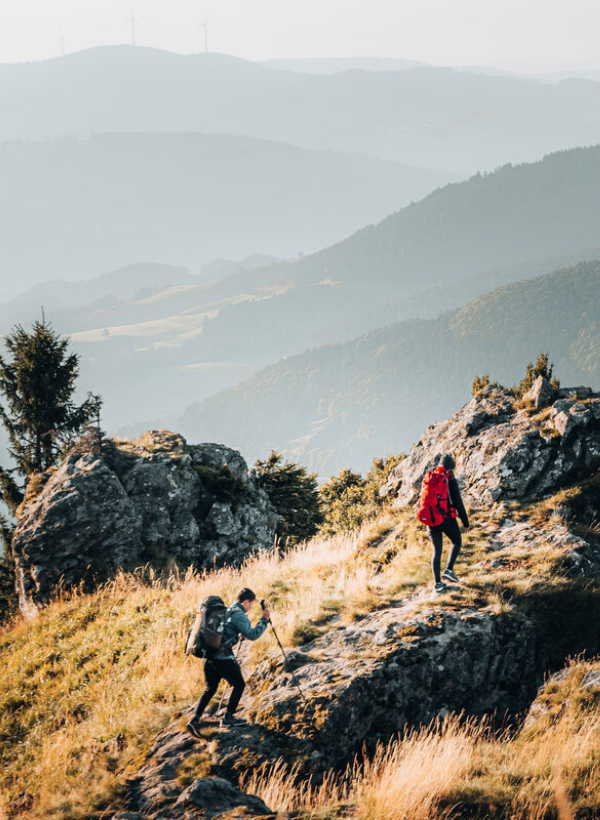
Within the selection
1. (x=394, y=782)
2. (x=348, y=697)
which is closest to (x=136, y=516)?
(x=348, y=697)

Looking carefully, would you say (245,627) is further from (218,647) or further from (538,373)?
(538,373)

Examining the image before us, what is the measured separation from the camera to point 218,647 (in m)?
7.45

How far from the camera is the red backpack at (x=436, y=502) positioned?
9.76 metres

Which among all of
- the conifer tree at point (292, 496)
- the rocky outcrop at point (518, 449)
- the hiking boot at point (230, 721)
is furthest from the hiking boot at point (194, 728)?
the conifer tree at point (292, 496)

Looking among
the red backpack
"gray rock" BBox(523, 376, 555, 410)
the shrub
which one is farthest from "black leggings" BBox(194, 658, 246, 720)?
the shrub

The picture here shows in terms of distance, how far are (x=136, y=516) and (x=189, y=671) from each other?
834 cm

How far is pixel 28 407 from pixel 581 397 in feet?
70.7

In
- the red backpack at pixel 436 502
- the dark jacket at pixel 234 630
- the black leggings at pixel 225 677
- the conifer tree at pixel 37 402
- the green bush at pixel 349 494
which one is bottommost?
the green bush at pixel 349 494

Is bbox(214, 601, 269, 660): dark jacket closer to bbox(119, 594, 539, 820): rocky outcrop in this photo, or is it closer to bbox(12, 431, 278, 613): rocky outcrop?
bbox(119, 594, 539, 820): rocky outcrop

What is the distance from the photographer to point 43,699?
9992mm

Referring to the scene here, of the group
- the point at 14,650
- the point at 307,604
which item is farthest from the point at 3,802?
the point at 14,650

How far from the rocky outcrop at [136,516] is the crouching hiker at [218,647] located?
870 cm

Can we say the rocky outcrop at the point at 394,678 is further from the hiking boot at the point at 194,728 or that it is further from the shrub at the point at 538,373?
the shrub at the point at 538,373

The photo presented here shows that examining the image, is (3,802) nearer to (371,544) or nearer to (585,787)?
(585,787)
